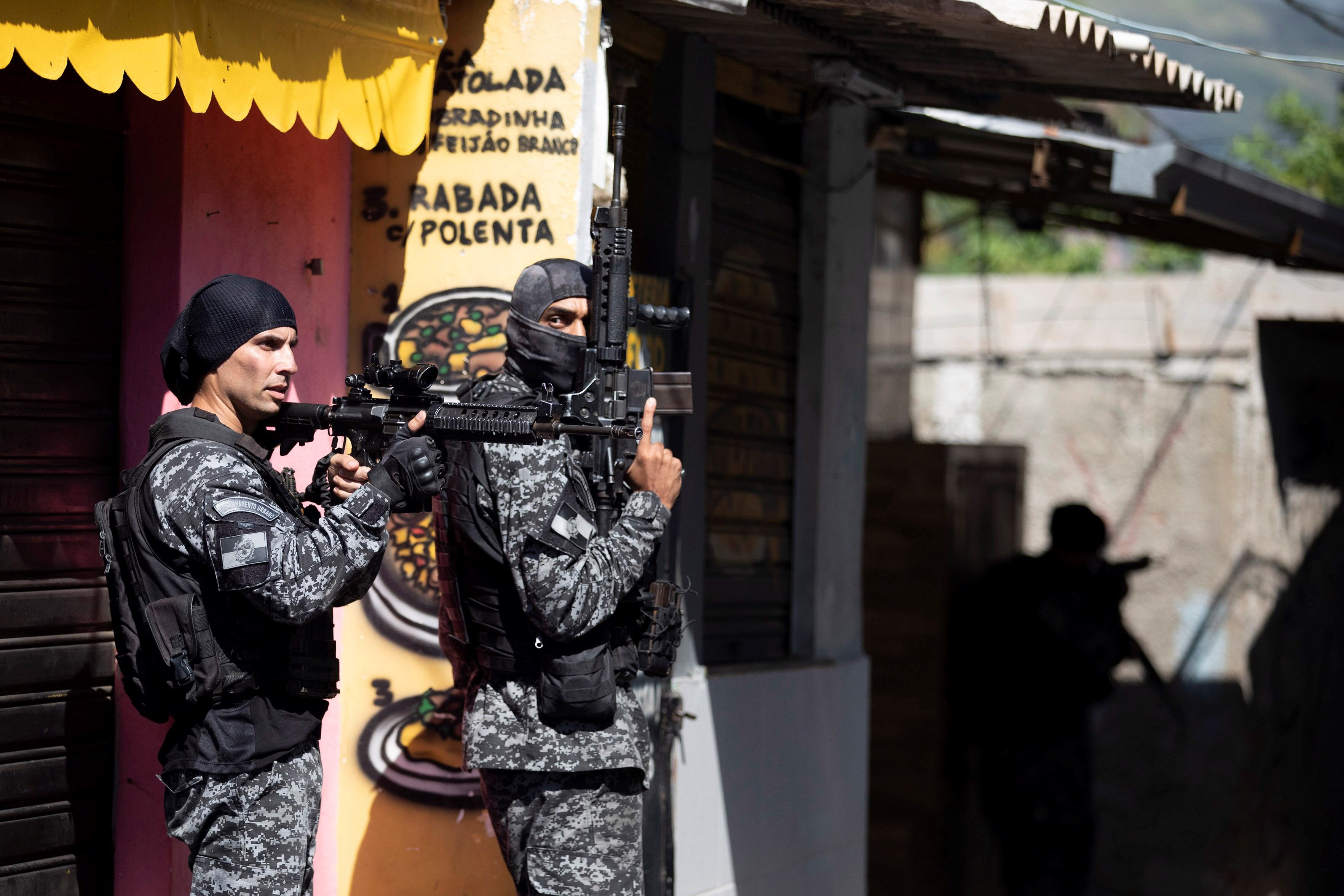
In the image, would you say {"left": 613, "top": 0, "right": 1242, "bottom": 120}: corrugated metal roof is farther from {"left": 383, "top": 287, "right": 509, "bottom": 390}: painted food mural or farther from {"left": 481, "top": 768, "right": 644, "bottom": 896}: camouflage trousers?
{"left": 481, "top": 768, "right": 644, "bottom": 896}: camouflage trousers

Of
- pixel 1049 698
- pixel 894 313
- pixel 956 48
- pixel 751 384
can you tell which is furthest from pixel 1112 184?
pixel 894 313

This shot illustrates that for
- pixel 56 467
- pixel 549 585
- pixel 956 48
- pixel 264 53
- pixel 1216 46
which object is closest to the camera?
→ pixel 549 585

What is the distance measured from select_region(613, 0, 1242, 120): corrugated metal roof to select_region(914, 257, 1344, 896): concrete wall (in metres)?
3.68

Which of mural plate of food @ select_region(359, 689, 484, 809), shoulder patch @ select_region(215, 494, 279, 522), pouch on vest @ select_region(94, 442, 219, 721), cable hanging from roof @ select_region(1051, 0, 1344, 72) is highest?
cable hanging from roof @ select_region(1051, 0, 1344, 72)

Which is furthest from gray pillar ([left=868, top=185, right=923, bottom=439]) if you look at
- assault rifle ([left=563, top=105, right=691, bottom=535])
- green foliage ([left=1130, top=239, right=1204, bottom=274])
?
green foliage ([left=1130, top=239, right=1204, bottom=274])

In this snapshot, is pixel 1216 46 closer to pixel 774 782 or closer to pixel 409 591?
pixel 774 782

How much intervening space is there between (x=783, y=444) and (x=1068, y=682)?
84.0 inches

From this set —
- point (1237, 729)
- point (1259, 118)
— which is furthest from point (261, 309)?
point (1259, 118)

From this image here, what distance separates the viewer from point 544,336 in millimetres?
2961

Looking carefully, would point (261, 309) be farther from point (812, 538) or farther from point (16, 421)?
point (812, 538)

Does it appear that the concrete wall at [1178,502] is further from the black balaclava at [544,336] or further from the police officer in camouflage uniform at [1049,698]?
the black balaclava at [544,336]

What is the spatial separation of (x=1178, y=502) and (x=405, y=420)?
21.6 ft

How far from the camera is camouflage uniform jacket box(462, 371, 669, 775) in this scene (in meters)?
2.73

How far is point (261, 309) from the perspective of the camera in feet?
8.40
